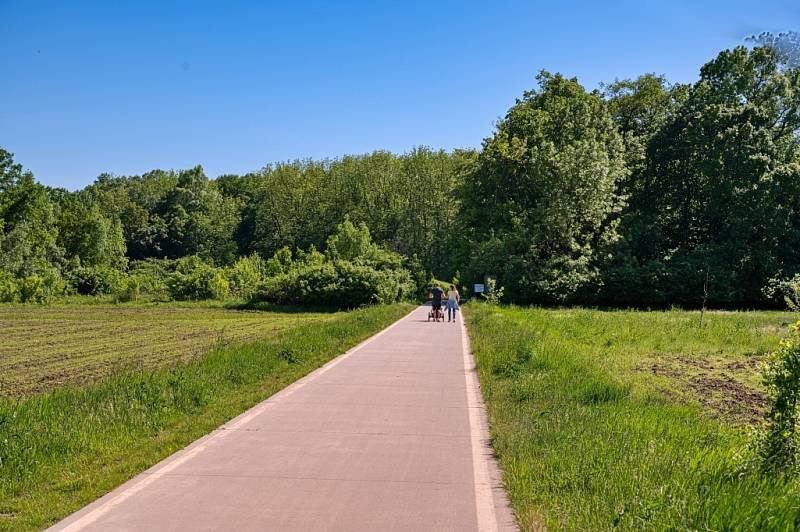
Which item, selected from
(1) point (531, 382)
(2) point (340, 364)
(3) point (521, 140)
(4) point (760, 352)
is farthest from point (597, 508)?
(3) point (521, 140)

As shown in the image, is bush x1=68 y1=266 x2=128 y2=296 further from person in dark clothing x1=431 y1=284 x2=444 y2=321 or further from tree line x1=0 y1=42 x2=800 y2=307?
person in dark clothing x1=431 y1=284 x2=444 y2=321

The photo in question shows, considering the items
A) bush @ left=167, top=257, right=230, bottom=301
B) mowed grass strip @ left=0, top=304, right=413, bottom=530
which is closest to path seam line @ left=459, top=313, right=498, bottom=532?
mowed grass strip @ left=0, top=304, right=413, bottom=530

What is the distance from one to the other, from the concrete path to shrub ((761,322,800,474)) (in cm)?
223

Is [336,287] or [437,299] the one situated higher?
[336,287]

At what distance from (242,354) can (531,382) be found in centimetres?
654

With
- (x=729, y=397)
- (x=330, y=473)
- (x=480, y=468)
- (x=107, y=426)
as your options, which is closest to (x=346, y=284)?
(x=729, y=397)

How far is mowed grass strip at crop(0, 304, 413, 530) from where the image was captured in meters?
6.32

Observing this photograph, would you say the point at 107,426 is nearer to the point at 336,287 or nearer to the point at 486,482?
the point at 486,482

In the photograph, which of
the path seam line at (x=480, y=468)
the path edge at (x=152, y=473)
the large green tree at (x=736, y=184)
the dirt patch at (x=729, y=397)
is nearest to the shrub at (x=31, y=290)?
the large green tree at (x=736, y=184)

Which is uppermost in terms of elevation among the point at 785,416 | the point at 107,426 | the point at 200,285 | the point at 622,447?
the point at 200,285

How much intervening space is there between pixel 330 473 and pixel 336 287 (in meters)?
42.6

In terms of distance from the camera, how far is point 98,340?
26828 mm

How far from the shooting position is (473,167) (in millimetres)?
56719

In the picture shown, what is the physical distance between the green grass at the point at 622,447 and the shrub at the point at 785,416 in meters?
0.22
